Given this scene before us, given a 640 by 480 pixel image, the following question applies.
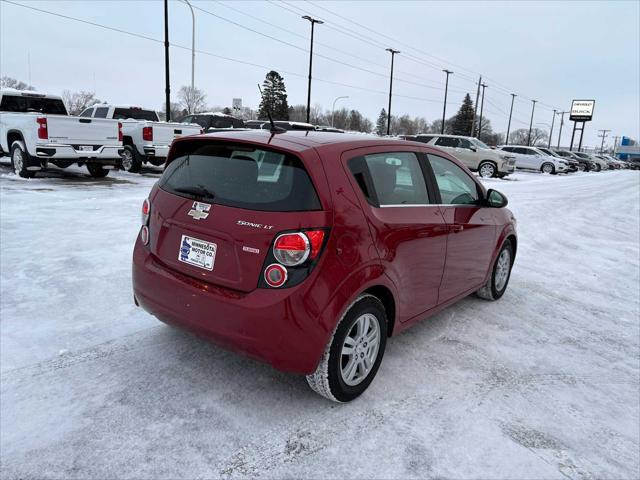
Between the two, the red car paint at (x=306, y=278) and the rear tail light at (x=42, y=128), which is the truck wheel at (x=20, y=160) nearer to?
the rear tail light at (x=42, y=128)

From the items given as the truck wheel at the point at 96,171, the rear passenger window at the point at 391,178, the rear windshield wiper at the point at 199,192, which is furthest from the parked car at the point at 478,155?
the rear windshield wiper at the point at 199,192

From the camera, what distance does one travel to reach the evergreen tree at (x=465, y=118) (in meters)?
99.2

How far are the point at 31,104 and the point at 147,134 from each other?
3175 millimetres

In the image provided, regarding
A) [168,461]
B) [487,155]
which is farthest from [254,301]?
[487,155]

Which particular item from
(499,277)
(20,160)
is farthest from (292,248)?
(20,160)

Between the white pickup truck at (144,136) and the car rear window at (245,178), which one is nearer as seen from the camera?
the car rear window at (245,178)

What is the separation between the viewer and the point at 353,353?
3027 mm

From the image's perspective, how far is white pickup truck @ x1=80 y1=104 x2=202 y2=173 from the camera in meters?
13.9

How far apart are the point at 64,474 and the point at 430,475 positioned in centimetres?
179

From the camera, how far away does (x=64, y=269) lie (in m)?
5.05

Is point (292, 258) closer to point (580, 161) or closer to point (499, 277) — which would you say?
point (499, 277)

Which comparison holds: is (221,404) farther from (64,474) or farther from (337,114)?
(337,114)

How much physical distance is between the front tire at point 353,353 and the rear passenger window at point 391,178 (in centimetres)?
71

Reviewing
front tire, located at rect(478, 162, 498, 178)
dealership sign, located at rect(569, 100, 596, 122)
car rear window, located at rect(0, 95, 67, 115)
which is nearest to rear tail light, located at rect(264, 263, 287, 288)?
car rear window, located at rect(0, 95, 67, 115)
